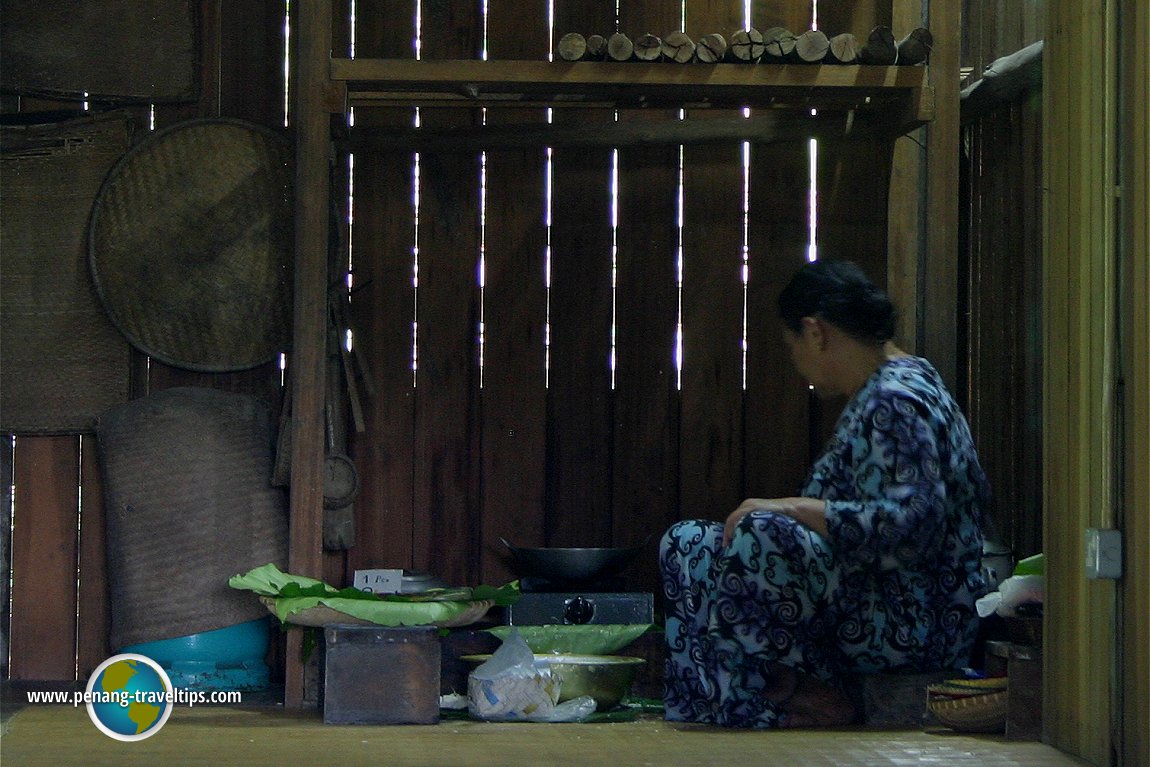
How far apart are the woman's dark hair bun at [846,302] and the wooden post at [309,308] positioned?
60.8 inches

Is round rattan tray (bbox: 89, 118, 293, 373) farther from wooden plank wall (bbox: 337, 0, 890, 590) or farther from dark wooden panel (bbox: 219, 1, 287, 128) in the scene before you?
wooden plank wall (bbox: 337, 0, 890, 590)

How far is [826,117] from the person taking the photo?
5.41 m

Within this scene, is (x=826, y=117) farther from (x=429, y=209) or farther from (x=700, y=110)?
(x=429, y=209)

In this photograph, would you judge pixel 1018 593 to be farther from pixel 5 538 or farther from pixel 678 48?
pixel 5 538

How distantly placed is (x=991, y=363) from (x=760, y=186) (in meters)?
1.11

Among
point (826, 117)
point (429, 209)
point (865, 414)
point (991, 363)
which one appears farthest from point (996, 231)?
point (429, 209)

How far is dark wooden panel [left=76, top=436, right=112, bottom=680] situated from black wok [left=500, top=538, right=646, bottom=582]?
5.18 feet

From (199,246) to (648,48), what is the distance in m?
1.83

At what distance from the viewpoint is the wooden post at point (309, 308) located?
484 centimetres

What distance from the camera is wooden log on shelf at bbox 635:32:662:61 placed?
4.70 meters

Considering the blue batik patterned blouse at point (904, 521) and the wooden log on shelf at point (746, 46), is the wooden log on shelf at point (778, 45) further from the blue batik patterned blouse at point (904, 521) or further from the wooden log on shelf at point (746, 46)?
the blue batik patterned blouse at point (904, 521)

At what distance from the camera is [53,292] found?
5488mm

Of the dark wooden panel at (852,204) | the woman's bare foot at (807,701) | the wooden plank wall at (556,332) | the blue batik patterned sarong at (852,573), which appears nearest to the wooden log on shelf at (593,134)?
the wooden plank wall at (556,332)

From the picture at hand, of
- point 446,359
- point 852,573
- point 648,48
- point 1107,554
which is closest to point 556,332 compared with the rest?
point 446,359
